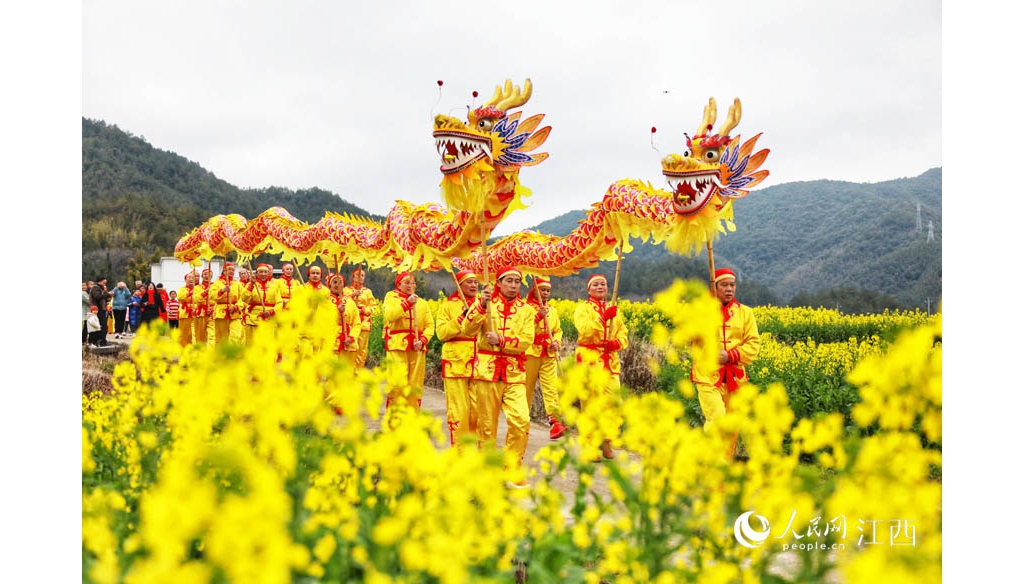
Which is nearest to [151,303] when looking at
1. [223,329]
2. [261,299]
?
[223,329]

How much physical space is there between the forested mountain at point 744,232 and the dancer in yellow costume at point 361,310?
373 centimetres

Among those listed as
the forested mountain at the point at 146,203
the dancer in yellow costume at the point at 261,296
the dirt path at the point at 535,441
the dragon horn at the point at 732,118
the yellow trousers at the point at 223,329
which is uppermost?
the forested mountain at the point at 146,203

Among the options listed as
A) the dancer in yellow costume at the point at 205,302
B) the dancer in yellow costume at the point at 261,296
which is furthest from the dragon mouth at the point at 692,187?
the dancer in yellow costume at the point at 205,302

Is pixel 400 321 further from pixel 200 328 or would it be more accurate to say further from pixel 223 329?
pixel 200 328

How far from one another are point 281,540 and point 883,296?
17394mm

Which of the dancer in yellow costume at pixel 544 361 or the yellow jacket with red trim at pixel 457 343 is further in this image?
the dancer in yellow costume at pixel 544 361

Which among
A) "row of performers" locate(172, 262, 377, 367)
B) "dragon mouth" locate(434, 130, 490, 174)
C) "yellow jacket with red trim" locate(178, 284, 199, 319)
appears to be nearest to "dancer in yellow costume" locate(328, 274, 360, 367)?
"row of performers" locate(172, 262, 377, 367)

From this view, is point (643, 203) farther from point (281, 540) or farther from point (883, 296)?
point (883, 296)

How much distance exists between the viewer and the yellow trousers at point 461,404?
5.92m

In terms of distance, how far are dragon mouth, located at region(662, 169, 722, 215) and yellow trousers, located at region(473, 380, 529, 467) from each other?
79.1 inches

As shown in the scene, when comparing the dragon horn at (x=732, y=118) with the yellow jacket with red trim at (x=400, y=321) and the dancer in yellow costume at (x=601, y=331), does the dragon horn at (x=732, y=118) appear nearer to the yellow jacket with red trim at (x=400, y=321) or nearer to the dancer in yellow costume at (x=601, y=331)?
the dancer in yellow costume at (x=601, y=331)

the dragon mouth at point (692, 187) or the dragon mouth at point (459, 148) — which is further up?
the dragon mouth at point (459, 148)

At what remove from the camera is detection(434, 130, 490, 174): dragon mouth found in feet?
17.1

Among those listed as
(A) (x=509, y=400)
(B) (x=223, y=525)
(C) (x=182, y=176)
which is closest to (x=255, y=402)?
(B) (x=223, y=525)
